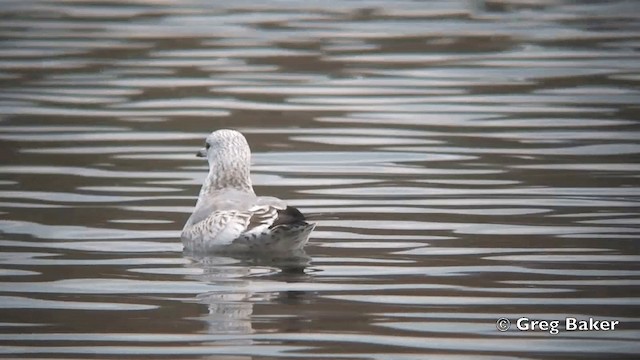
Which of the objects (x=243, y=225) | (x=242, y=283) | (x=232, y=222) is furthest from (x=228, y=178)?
(x=242, y=283)

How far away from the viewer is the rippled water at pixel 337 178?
9.34m

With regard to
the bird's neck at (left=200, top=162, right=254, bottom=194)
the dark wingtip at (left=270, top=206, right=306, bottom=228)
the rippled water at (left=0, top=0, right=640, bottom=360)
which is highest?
the dark wingtip at (left=270, top=206, right=306, bottom=228)

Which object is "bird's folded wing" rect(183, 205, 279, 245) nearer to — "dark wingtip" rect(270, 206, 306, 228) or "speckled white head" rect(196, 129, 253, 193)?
"dark wingtip" rect(270, 206, 306, 228)

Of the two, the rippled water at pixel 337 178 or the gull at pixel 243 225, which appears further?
the gull at pixel 243 225

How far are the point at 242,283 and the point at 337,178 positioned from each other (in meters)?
4.02

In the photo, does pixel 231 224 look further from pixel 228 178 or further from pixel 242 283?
pixel 228 178

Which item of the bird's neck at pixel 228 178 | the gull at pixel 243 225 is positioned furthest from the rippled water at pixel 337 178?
the bird's neck at pixel 228 178

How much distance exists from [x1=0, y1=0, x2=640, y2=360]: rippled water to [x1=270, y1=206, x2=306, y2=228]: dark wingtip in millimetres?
335

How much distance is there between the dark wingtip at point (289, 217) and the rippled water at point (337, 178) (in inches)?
13.2

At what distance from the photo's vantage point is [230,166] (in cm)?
1261

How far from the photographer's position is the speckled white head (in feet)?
41.4

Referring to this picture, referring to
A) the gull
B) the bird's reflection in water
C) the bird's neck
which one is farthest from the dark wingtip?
the bird's neck

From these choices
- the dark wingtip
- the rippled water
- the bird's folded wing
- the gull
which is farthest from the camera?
the bird's folded wing

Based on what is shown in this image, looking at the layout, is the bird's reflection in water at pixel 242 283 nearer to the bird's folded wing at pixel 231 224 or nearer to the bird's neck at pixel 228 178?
the bird's folded wing at pixel 231 224
